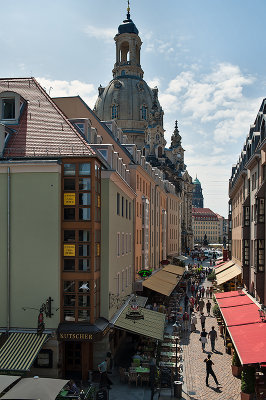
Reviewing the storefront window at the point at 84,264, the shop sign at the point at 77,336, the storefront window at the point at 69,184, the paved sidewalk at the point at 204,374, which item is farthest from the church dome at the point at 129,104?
the shop sign at the point at 77,336

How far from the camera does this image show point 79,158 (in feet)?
71.8

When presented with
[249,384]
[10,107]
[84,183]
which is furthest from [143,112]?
[249,384]

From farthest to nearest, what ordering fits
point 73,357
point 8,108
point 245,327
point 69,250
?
point 8,108
point 245,327
point 73,357
point 69,250

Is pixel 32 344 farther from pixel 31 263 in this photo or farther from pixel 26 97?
pixel 26 97

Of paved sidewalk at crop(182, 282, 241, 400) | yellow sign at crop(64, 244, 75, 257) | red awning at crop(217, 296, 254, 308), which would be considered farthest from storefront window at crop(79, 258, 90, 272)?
red awning at crop(217, 296, 254, 308)

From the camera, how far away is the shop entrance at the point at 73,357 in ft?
74.4

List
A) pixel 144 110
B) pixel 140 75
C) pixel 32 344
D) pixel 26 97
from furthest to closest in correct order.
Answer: pixel 140 75 → pixel 144 110 → pixel 26 97 → pixel 32 344

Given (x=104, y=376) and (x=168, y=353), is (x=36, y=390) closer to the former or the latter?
(x=104, y=376)

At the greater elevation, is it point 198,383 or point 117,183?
point 117,183

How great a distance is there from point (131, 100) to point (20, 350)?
3780 inches

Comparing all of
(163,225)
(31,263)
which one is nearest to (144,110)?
(163,225)

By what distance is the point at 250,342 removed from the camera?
68.6ft

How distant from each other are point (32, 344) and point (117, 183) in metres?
10.7

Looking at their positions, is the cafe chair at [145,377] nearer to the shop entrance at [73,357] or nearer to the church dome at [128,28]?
the shop entrance at [73,357]
